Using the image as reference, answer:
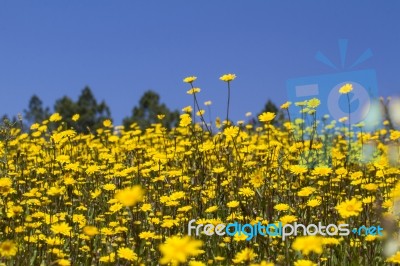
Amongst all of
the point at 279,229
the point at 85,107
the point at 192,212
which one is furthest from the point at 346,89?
the point at 85,107

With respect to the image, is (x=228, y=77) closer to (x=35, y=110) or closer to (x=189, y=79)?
(x=189, y=79)

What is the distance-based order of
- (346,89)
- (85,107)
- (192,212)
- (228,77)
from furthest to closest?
(85,107) < (346,89) < (228,77) < (192,212)

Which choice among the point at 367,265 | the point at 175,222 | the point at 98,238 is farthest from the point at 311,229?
the point at 98,238

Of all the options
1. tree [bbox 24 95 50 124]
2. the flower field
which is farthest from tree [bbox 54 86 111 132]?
the flower field

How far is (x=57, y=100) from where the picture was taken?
4228 cm

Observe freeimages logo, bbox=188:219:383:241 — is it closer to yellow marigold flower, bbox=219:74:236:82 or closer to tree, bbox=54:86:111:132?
yellow marigold flower, bbox=219:74:236:82

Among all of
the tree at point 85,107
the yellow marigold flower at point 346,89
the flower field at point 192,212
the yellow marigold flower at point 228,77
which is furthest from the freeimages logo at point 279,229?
the tree at point 85,107

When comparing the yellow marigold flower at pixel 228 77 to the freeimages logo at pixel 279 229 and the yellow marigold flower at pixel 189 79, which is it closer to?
the yellow marigold flower at pixel 189 79

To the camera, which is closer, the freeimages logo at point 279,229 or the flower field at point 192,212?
the flower field at point 192,212

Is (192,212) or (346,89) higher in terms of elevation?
(346,89)

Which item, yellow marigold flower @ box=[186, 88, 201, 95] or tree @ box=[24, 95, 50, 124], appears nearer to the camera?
yellow marigold flower @ box=[186, 88, 201, 95]

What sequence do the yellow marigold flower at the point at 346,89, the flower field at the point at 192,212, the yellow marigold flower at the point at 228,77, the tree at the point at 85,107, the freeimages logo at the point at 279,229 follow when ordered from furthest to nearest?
the tree at the point at 85,107 < the yellow marigold flower at the point at 346,89 < the yellow marigold flower at the point at 228,77 < the freeimages logo at the point at 279,229 < the flower field at the point at 192,212

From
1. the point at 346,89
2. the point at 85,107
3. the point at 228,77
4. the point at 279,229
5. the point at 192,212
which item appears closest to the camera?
the point at 279,229

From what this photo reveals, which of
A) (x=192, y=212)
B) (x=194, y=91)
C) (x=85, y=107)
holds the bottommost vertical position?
(x=192, y=212)
